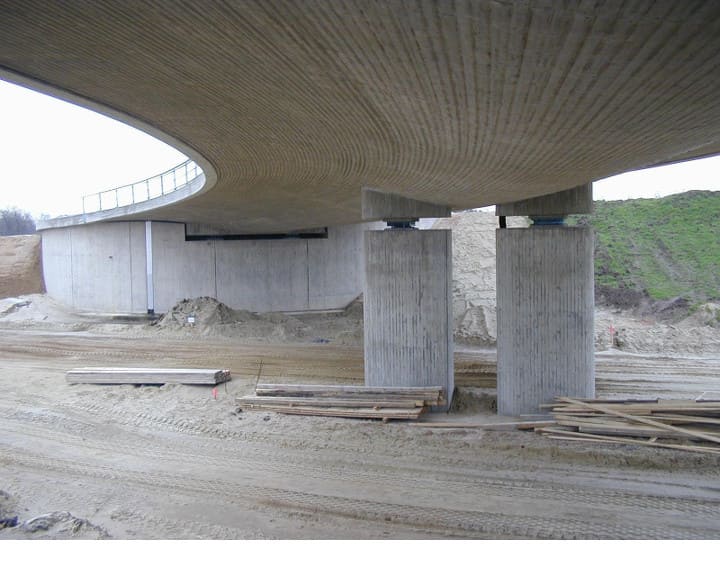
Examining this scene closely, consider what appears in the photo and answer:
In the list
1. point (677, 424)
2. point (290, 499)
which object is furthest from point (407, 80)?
point (677, 424)

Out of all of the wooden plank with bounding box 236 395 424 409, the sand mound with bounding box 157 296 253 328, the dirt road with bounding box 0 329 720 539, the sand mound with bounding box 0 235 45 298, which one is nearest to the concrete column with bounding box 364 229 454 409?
the wooden plank with bounding box 236 395 424 409

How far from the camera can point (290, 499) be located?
898cm

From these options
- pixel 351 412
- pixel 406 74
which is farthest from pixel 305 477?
pixel 406 74

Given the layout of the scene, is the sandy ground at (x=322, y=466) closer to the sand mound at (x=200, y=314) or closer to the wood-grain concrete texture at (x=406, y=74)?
the wood-grain concrete texture at (x=406, y=74)

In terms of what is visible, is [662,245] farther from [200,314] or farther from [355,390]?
[200,314]

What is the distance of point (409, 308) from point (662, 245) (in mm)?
18325

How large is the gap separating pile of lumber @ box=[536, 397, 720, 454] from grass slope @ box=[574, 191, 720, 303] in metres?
13.5

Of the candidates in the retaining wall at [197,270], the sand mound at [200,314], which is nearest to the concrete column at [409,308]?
the sand mound at [200,314]

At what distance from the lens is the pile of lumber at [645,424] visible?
10.4m

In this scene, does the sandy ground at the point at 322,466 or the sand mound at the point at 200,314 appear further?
the sand mound at the point at 200,314

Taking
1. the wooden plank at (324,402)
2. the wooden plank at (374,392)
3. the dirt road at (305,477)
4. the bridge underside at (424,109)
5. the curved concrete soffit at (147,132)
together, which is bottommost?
the dirt road at (305,477)

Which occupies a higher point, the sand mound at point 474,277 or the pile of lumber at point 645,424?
the sand mound at point 474,277

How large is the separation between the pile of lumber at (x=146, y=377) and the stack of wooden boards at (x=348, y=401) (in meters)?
2.17

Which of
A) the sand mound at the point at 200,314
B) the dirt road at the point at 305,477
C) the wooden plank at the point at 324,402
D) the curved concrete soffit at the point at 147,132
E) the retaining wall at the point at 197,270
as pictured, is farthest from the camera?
the retaining wall at the point at 197,270
